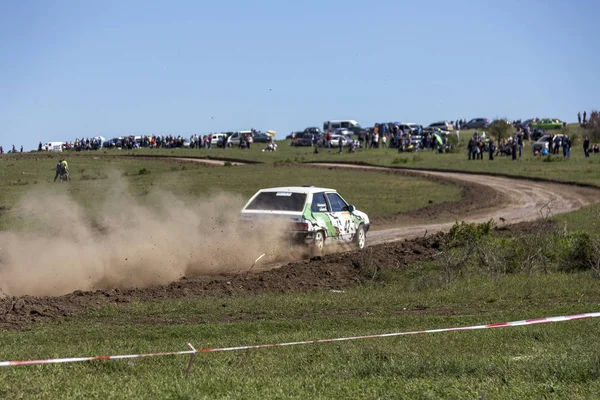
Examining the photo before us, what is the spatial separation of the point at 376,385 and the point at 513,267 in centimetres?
1003

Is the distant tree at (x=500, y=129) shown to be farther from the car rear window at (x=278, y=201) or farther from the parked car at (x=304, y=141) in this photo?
the car rear window at (x=278, y=201)

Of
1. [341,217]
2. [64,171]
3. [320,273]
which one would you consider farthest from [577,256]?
[64,171]

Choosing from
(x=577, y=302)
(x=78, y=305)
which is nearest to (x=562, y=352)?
(x=577, y=302)

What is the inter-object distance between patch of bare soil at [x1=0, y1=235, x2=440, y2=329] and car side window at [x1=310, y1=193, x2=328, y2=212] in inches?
40.7

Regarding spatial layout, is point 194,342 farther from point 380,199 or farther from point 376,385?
point 380,199

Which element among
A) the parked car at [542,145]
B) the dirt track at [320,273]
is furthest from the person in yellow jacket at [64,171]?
the parked car at [542,145]

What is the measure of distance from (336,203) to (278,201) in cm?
164

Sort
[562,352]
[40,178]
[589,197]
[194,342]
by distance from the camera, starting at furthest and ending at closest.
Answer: [40,178]
[589,197]
[194,342]
[562,352]

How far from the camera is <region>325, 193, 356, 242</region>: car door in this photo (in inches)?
720

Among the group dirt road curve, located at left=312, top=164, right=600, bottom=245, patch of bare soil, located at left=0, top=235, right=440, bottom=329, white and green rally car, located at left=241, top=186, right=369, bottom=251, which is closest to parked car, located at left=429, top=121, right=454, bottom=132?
dirt road curve, located at left=312, top=164, right=600, bottom=245

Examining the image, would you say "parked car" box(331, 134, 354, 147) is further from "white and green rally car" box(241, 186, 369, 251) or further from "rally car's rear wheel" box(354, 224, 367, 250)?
"white and green rally car" box(241, 186, 369, 251)

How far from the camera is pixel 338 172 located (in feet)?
151

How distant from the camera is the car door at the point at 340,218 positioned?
18281mm

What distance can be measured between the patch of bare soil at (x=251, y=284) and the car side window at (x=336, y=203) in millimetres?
1154
